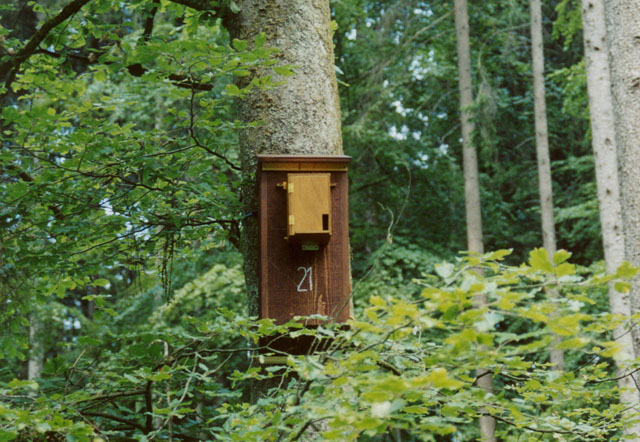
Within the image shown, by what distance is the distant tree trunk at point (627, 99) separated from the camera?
4094mm

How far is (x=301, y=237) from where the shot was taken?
2500mm

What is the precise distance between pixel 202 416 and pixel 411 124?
1119cm

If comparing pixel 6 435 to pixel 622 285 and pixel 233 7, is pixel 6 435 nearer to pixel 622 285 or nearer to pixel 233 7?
pixel 622 285

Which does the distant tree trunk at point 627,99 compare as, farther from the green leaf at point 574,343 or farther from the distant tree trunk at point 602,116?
the green leaf at point 574,343

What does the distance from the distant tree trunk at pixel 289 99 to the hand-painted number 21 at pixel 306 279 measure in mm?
267

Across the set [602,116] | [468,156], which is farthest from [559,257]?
[468,156]

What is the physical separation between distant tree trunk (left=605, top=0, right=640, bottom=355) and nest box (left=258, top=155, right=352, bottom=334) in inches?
91.8

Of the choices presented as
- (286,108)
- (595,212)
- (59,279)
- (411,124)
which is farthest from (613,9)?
(411,124)

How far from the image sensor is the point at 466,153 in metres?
10.7

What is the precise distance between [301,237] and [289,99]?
618 millimetres

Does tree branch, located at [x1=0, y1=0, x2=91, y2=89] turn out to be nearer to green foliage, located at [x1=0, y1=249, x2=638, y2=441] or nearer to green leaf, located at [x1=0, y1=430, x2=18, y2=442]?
A: green foliage, located at [x1=0, y1=249, x2=638, y2=441]

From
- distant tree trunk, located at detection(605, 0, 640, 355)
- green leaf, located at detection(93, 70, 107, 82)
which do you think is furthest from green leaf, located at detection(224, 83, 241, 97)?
distant tree trunk, located at detection(605, 0, 640, 355)

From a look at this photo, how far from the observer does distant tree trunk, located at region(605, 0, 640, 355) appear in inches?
161

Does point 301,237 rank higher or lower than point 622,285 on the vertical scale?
higher
